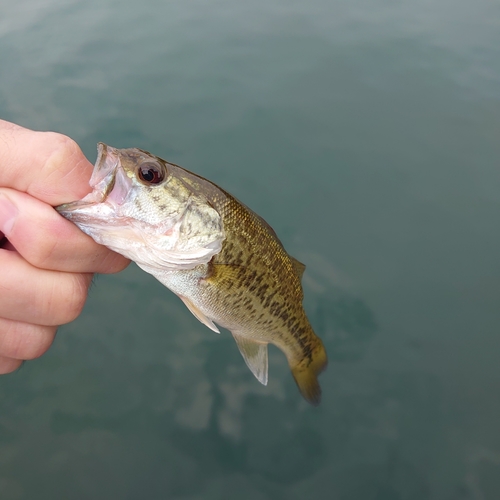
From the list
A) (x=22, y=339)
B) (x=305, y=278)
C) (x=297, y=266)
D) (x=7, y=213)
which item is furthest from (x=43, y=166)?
(x=305, y=278)

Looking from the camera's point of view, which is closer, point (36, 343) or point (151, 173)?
point (151, 173)

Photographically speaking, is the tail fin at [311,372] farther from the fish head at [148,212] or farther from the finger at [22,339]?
the finger at [22,339]

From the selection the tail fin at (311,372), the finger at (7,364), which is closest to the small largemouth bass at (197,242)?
the tail fin at (311,372)

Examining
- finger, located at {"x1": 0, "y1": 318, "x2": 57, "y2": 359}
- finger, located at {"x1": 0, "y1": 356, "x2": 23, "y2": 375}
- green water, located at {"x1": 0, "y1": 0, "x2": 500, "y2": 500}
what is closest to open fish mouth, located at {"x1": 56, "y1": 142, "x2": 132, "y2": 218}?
finger, located at {"x1": 0, "y1": 318, "x2": 57, "y2": 359}

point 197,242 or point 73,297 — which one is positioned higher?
point 197,242

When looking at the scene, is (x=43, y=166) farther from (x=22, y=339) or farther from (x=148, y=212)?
(x=22, y=339)

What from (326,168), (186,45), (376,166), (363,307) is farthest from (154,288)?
(186,45)

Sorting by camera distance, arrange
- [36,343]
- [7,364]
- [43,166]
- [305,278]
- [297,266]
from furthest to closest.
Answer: [305,278], [297,266], [7,364], [36,343], [43,166]

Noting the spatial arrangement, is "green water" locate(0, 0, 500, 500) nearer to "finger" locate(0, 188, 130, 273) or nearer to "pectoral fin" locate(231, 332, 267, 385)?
"pectoral fin" locate(231, 332, 267, 385)
